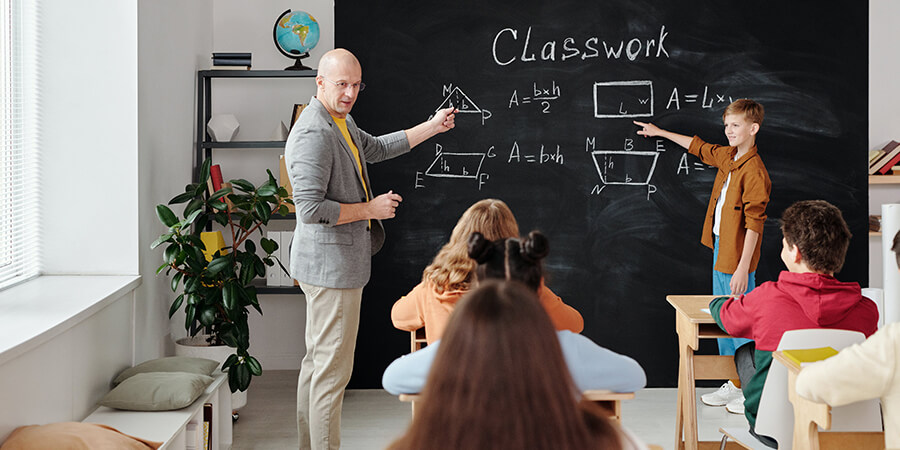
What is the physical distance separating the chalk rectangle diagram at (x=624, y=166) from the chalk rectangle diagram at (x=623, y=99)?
210mm

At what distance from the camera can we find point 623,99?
4227 mm

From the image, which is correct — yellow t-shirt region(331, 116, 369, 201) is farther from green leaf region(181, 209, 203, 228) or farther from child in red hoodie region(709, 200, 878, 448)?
child in red hoodie region(709, 200, 878, 448)

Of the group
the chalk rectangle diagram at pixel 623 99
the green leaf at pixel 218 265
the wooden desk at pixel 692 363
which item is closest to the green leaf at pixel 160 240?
the green leaf at pixel 218 265

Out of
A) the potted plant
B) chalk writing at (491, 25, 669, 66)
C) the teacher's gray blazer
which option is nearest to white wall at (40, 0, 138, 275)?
the potted plant

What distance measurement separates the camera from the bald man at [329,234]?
2.87m

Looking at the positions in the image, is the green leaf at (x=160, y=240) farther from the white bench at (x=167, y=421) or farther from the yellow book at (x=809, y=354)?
the yellow book at (x=809, y=354)

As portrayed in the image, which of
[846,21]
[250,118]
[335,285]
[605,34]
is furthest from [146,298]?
[846,21]

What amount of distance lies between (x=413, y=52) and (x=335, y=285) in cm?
174

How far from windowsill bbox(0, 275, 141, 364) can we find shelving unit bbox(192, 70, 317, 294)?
1.03 meters

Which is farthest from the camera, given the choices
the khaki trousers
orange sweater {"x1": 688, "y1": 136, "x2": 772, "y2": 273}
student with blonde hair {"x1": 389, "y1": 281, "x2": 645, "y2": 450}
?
orange sweater {"x1": 688, "y1": 136, "x2": 772, "y2": 273}

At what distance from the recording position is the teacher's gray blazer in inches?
113

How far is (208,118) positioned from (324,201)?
182cm

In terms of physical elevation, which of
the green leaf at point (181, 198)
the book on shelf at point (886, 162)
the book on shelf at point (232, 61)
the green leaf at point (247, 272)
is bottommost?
the green leaf at point (247, 272)

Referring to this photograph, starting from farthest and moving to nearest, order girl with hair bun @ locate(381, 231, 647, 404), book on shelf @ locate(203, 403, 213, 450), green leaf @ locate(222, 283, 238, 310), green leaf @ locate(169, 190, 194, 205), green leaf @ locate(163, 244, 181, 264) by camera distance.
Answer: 1. green leaf @ locate(169, 190, 194, 205)
2. green leaf @ locate(222, 283, 238, 310)
3. green leaf @ locate(163, 244, 181, 264)
4. book on shelf @ locate(203, 403, 213, 450)
5. girl with hair bun @ locate(381, 231, 647, 404)
